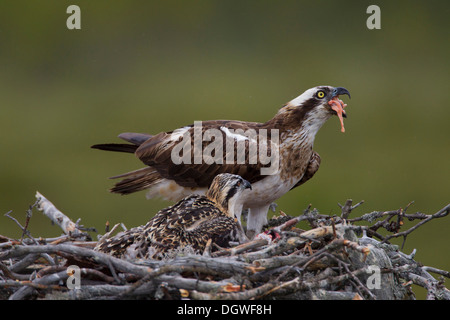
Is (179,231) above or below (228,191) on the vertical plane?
below

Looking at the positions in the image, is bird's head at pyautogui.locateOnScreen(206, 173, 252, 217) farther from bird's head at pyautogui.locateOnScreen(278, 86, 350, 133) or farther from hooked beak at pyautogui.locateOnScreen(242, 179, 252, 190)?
bird's head at pyautogui.locateOnScreen(278, 86, 350, 133)

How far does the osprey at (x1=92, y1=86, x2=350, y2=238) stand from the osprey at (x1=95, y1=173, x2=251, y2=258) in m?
0.66

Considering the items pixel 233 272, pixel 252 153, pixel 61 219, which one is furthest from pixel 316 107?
pixel 233 272

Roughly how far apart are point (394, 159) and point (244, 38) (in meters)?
4.28

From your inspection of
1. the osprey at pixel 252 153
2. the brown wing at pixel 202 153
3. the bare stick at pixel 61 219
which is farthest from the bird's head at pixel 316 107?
the bare stick at pixel 61 219

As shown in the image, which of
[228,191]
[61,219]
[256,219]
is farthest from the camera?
[256,219]

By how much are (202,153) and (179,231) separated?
62.6 inches

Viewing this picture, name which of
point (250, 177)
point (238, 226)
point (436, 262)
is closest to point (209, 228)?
point (238, 226)

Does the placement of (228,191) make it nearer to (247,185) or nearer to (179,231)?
(247,185)

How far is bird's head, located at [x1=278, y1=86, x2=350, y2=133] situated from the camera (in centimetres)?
762

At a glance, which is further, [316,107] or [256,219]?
[256,219]

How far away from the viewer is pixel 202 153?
776cm

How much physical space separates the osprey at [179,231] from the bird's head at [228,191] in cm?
1

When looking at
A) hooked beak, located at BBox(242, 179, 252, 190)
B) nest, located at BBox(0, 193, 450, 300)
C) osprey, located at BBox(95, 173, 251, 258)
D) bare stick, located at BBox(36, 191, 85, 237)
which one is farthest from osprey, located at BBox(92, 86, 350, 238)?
nest, located at BBox(0, 193, 450, 300)
